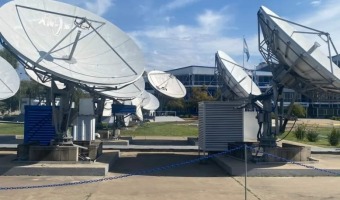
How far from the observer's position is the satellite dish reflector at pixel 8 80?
116ft

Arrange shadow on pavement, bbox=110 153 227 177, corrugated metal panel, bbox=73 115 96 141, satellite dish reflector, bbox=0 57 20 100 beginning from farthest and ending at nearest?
1. satellite dish reflector, bbox=0 57 20 100
2. corrugated metal panel, bbox=73 115 96 141
3. shadow on pavement, bbox=110 153 227 177

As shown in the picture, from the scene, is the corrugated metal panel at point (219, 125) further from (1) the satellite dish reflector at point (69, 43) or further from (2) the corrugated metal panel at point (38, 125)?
(2) the corrugated metal panel at point (38, 125)

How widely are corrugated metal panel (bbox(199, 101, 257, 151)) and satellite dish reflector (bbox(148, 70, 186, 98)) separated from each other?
47700 millimetres

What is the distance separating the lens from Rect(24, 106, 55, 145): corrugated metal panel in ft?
85.5

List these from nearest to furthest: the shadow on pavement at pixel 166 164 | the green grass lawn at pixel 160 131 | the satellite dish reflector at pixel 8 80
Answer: the shadow on pavement at pixel 166 164
the satellite dish reflector at pixel 8 80
the green grass lawn at pixel 160 131

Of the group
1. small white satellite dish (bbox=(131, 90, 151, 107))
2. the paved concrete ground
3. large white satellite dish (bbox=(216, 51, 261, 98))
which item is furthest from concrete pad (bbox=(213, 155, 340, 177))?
small white satellite dish (bbox=(131, 90, 151, 107))

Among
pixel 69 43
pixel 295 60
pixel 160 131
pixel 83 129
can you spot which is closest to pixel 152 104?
pixel 160 131

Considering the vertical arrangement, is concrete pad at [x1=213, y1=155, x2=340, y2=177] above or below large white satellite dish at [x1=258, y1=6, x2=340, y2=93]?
below

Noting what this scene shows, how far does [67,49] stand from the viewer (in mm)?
22484

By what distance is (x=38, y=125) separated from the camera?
26.2 metres

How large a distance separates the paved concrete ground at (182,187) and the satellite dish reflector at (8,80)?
17.6 meters

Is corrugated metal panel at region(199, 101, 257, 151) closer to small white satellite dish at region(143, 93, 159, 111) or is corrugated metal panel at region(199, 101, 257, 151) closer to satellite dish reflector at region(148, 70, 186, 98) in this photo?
satellite dish reflector at region(148, 70, 186, 98)

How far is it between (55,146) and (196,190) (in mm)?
7793

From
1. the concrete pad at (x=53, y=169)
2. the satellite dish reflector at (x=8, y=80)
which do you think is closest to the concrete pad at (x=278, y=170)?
the concrete pad at (x=53, y=169)
